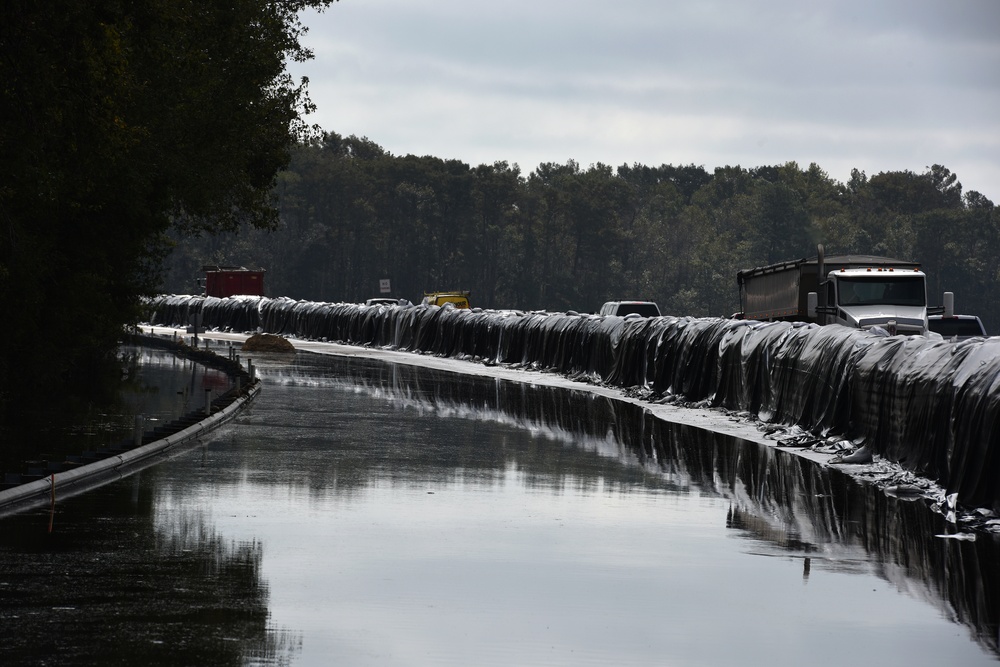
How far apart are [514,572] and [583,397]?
1949 centimetres

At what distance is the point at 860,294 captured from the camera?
35406 millimetres

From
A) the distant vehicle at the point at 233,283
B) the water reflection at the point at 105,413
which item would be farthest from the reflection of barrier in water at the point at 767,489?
the distant vehicle at the point at 233,283

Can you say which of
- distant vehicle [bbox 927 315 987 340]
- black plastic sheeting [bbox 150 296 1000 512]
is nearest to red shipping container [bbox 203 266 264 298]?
black plastic sheeting [bbox 150 296 1000 512]

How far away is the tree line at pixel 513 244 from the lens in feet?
447

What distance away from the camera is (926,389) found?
51.7ft

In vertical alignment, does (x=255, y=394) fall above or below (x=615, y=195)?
below

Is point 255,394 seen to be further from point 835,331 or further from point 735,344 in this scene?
point 835,331

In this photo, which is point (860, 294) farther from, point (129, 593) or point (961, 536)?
point (129, 593)

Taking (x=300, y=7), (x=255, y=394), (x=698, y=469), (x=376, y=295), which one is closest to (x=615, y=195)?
(x=376, y=295)

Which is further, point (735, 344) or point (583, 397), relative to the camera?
point (583, 397)

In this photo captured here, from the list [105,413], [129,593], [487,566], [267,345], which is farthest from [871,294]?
[129,593]

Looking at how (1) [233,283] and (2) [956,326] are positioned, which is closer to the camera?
(2) [956,326]

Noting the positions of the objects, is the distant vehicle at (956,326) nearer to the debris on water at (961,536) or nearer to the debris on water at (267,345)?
the debris on water at (267,345)

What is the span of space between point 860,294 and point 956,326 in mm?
4495
